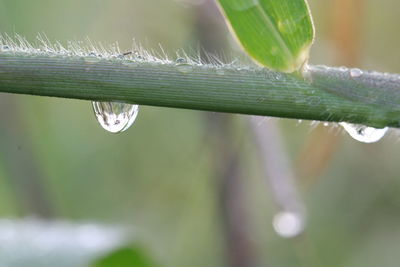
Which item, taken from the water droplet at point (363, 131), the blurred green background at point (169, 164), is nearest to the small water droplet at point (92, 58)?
the water droplet at point (363, 131)

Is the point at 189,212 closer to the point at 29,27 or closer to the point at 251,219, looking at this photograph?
the point at 251,219

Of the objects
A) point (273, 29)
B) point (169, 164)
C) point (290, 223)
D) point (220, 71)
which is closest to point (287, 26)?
point (273, 29)

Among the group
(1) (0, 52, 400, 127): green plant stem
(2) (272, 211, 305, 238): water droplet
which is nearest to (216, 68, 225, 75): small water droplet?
Result: (1) (0, 52, 400, 127): green plant stem

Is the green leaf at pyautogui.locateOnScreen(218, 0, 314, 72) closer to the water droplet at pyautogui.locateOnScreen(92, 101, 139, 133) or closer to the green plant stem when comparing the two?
the green plant stem

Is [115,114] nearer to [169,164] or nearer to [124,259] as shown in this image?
[124,259]

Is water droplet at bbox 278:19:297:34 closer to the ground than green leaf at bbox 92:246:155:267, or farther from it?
closer to the ground

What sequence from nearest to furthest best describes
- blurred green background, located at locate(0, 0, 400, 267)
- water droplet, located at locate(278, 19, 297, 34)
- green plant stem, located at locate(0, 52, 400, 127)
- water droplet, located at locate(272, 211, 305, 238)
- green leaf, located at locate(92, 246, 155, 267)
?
green plant stem, located at locate(0, 52, 400, 127), water droplet, located at locate(278, 19, 297, 34), green leaf, located at locate(92, 246, 155, 267), water droplet, located at locate(272, 211, 305, 238), blurred green background, located at locate(0, 0, 400, 267)
